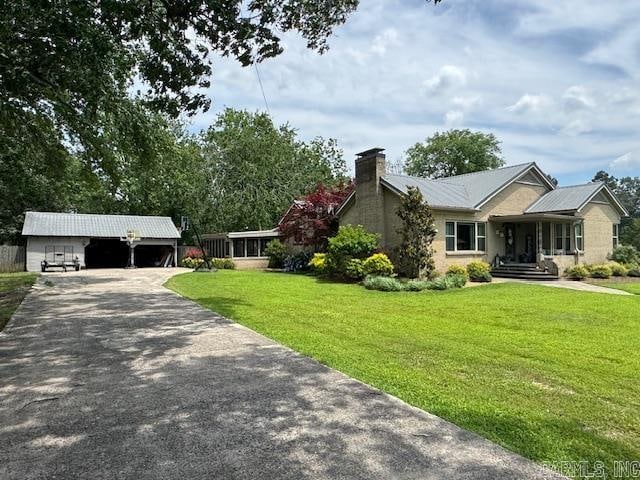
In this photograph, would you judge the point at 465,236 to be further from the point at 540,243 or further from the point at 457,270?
the point at 540,243

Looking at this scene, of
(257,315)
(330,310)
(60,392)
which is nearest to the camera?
(60,392)

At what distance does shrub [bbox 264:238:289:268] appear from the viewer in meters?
28.1

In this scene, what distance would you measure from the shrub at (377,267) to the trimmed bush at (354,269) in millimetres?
164

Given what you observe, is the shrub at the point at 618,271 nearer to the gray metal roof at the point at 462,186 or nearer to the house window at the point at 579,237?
the house window at the point at 579,237

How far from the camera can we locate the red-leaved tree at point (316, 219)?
24078 mm

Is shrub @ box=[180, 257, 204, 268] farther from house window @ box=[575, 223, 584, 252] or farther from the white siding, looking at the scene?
house window @ box=[575, 223, 584, 252]

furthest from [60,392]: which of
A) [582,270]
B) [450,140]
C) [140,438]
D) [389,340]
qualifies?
[450,140]

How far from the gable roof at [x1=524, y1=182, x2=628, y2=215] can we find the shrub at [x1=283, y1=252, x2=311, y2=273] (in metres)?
11.9

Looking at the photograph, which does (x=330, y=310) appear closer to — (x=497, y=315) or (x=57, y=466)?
(x=497, y=315)

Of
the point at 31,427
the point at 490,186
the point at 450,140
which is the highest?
the point at 450,140

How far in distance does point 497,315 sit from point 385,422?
7342mm

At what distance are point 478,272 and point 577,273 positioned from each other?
489 centimetres

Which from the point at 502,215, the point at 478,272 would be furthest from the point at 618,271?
the point at 478,272

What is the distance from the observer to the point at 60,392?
16.6 ft
